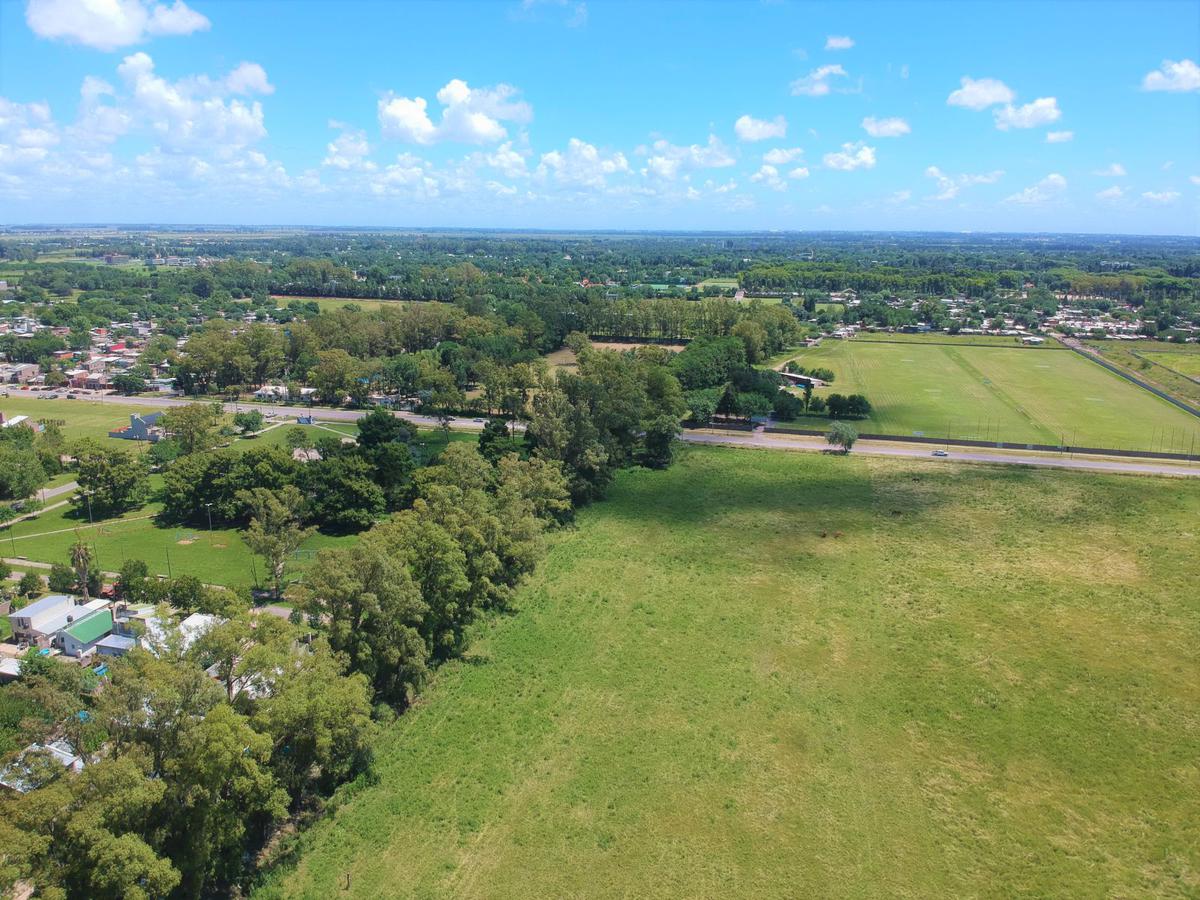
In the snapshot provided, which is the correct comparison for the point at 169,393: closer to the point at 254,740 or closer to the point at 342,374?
the point at 342,374

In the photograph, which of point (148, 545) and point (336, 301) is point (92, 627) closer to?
point (148, 545)

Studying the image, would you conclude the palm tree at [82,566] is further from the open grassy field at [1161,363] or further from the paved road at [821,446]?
the open grassy field at [1161,363]

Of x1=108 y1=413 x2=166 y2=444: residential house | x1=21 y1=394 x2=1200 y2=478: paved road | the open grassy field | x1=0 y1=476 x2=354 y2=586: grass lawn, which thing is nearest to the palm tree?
x1=0 y1=476 x2=354 y2=586: grass lawn

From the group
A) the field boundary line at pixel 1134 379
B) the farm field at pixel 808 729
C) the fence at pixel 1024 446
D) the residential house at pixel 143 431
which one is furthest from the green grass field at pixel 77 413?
the field boundary line at pixel 1134 379

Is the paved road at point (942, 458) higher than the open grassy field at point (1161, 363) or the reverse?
the reverse

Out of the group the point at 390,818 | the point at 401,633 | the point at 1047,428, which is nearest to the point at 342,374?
the point at 401,633
